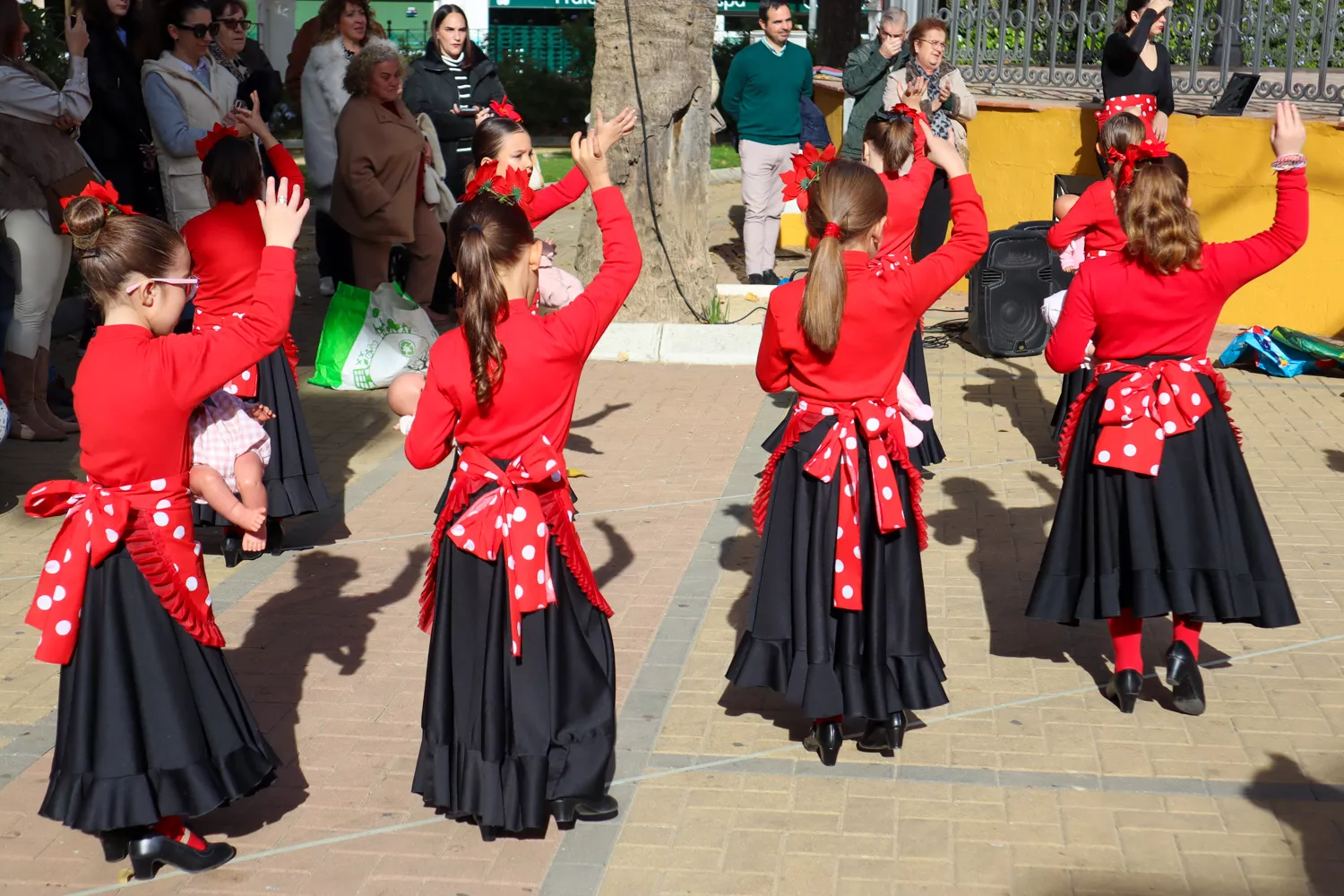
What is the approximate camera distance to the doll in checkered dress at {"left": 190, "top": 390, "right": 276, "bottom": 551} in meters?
3.82

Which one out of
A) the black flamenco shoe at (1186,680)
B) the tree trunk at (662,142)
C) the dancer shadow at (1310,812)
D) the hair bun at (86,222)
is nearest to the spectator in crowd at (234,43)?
the tree trunk at (662,142)

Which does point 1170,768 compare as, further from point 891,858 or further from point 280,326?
point 280,326

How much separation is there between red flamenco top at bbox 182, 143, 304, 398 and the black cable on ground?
4.86 metres

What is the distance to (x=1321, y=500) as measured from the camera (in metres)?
7.14

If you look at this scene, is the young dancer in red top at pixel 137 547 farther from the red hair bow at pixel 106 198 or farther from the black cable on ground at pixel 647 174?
the black cable on ground at pixel 647 174

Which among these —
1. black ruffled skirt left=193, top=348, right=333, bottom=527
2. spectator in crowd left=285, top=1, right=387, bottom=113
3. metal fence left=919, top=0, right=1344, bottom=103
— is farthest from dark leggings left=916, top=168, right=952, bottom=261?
black ruffled skirt left=193, top=348, right=333, bottom=527

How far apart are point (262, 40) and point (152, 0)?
2089cm

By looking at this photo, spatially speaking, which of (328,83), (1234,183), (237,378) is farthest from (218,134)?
(1234,183)

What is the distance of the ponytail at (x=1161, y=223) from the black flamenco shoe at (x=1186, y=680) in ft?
4.17

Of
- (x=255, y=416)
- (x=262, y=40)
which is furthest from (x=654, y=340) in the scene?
(x=262, y=40)

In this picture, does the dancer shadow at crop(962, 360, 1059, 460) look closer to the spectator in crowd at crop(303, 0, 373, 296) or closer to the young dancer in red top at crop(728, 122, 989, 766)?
the young dancer in red top at crop(728, 122, 989, 766)

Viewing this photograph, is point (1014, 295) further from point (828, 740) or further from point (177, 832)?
point (177, 832)

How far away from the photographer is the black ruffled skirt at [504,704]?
154 inches

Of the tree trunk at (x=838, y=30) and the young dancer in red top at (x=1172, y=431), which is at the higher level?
the tree trunk at (x=838, y=30)
